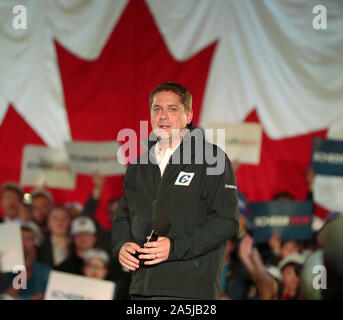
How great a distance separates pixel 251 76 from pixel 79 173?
1.80 meters

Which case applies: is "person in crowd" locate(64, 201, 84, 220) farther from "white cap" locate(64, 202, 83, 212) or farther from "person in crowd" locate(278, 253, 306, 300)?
"person in crowd" locate(278, 253, 306, 300)

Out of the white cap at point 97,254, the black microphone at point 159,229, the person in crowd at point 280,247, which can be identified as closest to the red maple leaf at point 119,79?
the white cap at point 97,254

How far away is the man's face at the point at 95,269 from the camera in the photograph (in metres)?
4.19

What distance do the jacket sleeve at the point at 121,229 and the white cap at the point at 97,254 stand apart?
2.31m

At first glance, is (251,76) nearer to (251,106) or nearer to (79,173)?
(251,106)

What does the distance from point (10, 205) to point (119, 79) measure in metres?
1.48

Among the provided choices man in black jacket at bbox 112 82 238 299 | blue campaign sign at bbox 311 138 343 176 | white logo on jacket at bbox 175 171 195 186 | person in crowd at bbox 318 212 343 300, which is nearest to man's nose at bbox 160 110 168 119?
man in black jacket at bbox 112 82 238 299

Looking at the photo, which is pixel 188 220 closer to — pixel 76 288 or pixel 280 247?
pixel 76 288

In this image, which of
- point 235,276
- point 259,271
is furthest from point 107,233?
point 259,271

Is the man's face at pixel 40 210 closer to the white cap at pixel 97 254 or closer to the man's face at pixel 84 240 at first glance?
the man's face at pixel 84 240

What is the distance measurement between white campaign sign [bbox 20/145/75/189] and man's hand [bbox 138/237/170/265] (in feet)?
9.27

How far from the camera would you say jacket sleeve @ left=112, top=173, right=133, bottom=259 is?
75.7 inches
